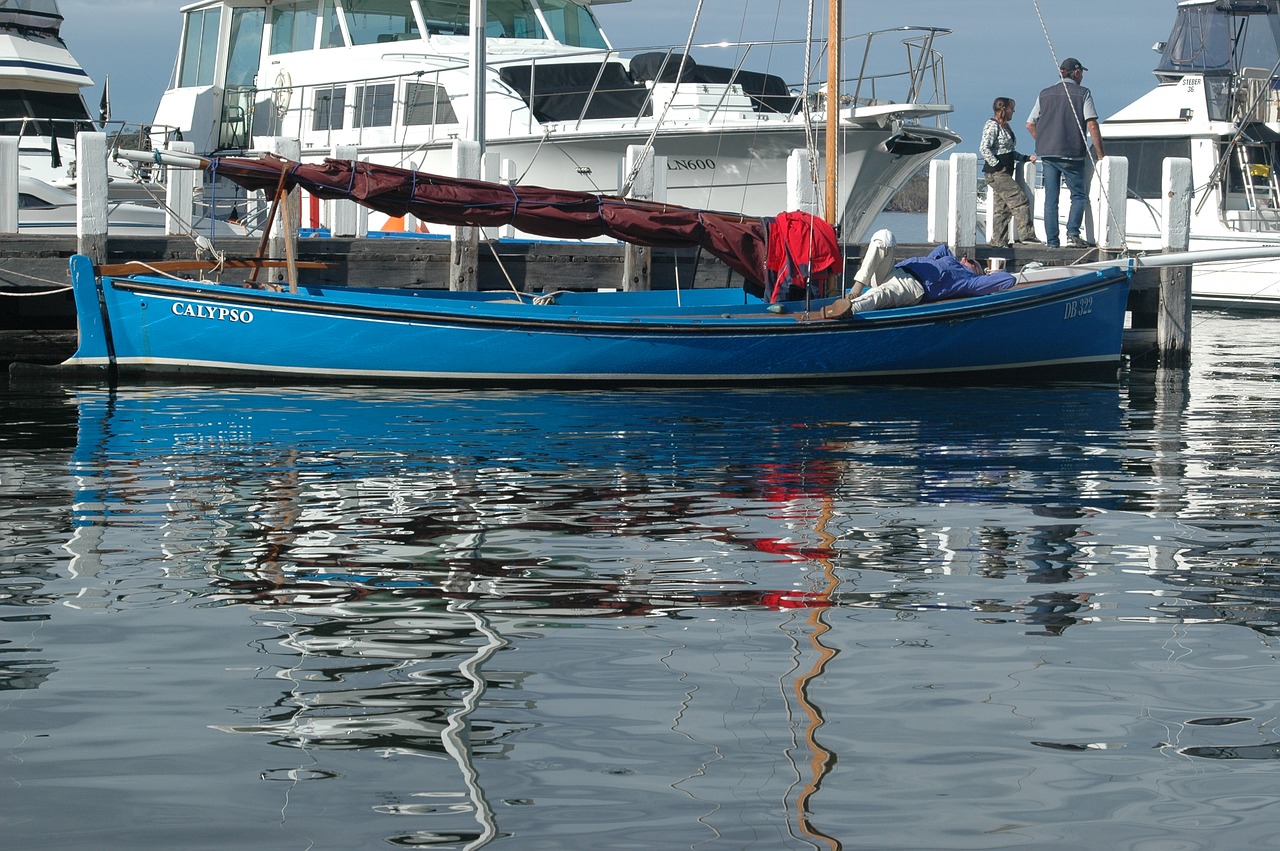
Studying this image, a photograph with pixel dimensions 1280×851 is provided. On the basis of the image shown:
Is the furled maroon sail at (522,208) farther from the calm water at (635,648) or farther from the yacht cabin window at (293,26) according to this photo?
the yacht cabin window at (293,26)

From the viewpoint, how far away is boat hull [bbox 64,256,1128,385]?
45.5ft

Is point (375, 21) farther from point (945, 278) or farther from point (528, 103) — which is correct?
point (945, 278)

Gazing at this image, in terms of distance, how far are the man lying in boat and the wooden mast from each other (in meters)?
0.63

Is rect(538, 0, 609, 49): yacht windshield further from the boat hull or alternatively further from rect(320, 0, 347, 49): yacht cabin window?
the boat hull

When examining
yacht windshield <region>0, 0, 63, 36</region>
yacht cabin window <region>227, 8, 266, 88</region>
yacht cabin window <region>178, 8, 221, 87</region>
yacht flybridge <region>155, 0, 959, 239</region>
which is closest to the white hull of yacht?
yacht flybridge <region>155, 0, 959, 239</region>

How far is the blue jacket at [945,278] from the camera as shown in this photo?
1491 centimetres

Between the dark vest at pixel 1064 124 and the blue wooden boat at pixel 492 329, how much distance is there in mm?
2613

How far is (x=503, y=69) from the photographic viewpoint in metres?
21.6

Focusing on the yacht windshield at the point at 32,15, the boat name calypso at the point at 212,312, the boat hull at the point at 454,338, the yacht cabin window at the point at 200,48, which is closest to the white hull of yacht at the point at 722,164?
the yacht cabin window at the point at 200,48

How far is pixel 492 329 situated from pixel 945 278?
4.32 m

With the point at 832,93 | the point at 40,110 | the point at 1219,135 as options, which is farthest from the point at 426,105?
the point at 1219,135

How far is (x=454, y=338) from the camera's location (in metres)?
13.9

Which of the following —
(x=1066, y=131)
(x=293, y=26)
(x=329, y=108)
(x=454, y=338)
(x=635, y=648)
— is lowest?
(x=635, y=648)

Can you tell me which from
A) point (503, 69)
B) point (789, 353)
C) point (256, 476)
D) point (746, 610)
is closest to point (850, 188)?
point (503, 69)
